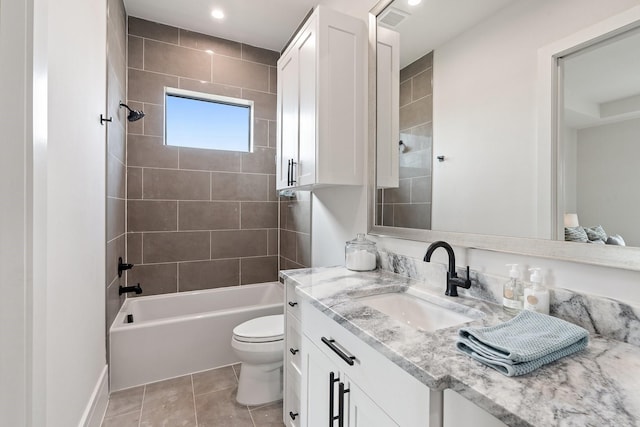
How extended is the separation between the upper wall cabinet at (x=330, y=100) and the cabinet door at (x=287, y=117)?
0.11 ft

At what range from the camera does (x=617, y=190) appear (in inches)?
32.5

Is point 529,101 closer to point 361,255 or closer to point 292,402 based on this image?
point 361,255

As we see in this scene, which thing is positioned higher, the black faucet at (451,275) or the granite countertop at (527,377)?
the black faucet at (451,275)

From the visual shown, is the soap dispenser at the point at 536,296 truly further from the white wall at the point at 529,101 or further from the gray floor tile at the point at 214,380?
the gray floor tile at the point at 214,380

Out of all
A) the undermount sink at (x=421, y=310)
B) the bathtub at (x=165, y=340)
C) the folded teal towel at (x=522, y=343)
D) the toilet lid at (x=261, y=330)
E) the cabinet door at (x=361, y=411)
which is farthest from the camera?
the bathtub at (x=165, y=340)

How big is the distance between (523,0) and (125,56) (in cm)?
287

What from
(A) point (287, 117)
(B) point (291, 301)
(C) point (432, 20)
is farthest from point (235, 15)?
(B) point (291, 301)

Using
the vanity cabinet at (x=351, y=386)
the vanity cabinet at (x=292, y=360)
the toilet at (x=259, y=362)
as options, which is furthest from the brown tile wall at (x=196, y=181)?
the vanity cabinet at (x=351, y=386)

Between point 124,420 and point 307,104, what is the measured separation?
2159 mm

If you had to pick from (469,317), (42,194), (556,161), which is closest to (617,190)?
(556,161)

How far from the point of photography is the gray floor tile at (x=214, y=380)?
2.04 meters

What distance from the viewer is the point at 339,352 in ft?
3.14

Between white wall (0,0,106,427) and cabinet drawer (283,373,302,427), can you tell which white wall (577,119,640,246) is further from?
white wall (0,0,106,427)

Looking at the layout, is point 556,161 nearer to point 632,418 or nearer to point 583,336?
point 583,336
